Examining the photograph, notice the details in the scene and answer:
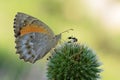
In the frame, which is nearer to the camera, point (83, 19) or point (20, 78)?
point (20, 78)

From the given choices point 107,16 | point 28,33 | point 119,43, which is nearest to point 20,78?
point 28,33

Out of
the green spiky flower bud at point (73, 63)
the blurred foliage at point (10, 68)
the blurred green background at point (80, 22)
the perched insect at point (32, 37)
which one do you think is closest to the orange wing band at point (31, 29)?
the perched insect at point (32, 37)

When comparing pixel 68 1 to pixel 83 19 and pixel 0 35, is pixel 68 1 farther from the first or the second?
pixel 0 35

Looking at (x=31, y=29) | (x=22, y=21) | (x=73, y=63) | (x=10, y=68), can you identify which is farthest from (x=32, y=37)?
(x=10, y=68)

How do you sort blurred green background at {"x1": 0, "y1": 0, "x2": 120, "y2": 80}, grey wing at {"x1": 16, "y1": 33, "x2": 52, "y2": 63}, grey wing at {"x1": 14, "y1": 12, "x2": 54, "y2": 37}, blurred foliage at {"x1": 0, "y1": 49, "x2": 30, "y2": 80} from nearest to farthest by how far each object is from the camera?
grey wing at {"x1": 16, "y1": 33, "x2": 52, "y2": 63}, grey wing at {"x1": 14, "y1": 12, "x2": 54, "y2": 37}, blurred foliage at {"x1": 0, "y1": 49, "x2": 30, "y2": 80}, blurred green background at {"x1": 0, "y1": 0, "x2": 120, "y2": 80}

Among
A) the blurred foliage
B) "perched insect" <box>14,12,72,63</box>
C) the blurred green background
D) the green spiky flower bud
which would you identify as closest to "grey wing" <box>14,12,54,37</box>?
"perched insect" <box>14,12,72,63</box>

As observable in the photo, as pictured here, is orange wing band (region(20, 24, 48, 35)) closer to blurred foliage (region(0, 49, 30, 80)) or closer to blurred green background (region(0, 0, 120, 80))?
blurred foliage (region(0, 49, 30, 80))

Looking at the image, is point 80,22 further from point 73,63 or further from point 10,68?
point 73,63
